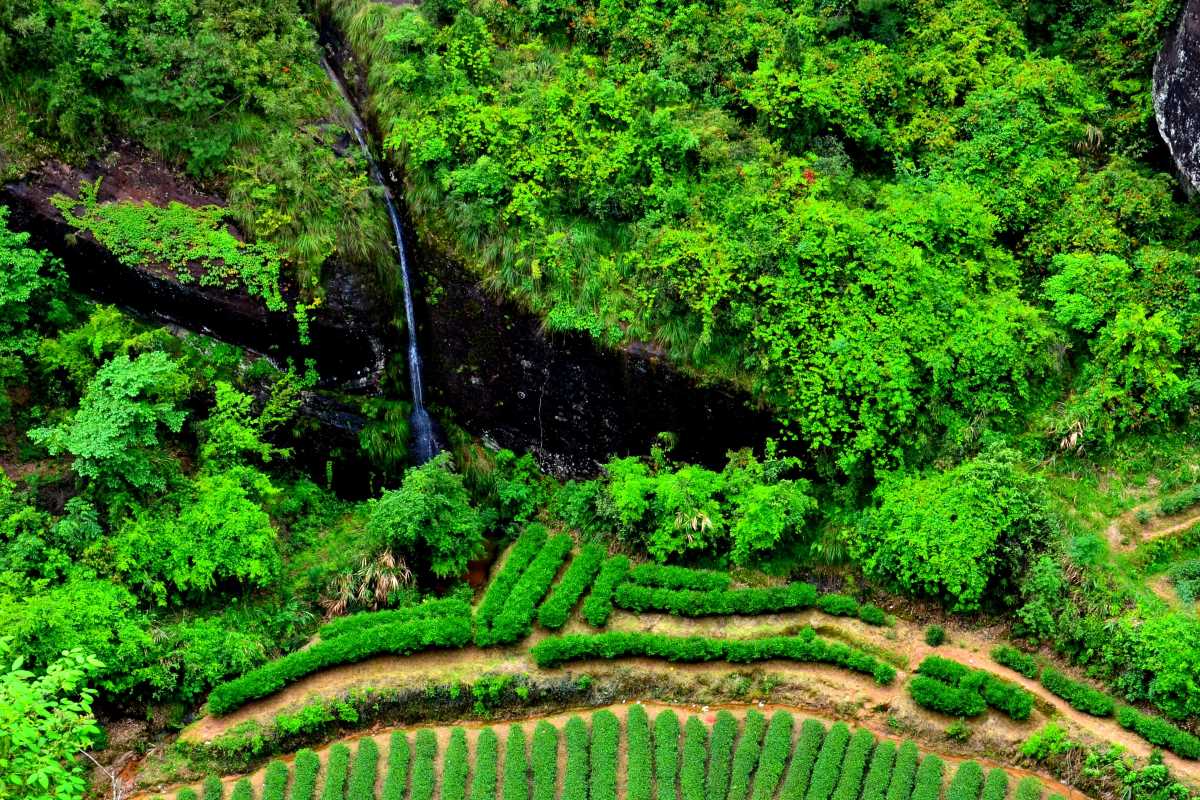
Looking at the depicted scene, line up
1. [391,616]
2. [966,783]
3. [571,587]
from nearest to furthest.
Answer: [966,783], [391,616], [571,587]

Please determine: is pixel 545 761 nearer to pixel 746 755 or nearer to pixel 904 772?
pixel 746 755

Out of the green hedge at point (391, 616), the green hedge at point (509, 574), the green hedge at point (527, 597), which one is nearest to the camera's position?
the green hedge at point (527, 597)

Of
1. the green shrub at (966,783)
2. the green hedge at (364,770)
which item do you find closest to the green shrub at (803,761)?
the green shrub at (966,783)

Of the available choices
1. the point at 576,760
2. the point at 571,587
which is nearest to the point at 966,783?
the point at 576,760

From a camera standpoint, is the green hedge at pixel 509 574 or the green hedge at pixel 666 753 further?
the green hedge at pixel 509 574

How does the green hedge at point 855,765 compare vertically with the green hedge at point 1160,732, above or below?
below

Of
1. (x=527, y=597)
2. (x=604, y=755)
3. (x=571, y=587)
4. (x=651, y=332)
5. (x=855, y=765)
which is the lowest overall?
(x=604, y=755)

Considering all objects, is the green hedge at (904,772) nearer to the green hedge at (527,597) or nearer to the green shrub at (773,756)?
the green shrub at (773,756)

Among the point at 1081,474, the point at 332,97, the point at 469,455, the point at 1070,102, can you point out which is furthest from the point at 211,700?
the point at 1070,102
